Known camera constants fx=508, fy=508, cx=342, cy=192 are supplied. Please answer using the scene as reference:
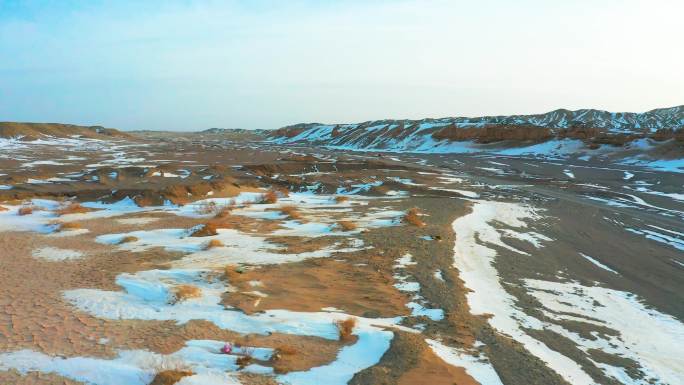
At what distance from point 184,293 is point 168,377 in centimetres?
307

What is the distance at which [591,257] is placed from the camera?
13578 millimetres

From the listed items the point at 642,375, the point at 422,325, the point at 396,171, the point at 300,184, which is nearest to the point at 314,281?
the point at 422,325

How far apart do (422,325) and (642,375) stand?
301 centimetres

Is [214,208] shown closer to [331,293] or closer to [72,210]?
[72,210]

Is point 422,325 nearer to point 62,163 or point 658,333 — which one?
point 658,333

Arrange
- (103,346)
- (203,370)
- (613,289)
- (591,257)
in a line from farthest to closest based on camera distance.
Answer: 1. (591,257)
2. (613,289)
3. (103,346)
4. (203,370)

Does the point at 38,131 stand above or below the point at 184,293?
above

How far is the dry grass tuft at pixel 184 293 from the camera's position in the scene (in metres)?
8.53

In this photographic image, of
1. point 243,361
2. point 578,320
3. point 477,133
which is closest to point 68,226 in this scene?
point 243,361

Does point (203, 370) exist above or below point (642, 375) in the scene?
above

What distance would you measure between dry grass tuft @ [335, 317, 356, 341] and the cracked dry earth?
0.04m

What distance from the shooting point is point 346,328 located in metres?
7.32

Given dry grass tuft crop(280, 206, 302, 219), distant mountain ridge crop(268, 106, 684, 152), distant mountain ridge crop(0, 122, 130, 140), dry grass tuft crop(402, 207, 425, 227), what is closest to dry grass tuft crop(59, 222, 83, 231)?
dry grass tuft crop(280, 206, 302, 219)

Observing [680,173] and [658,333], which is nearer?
[658,333]
